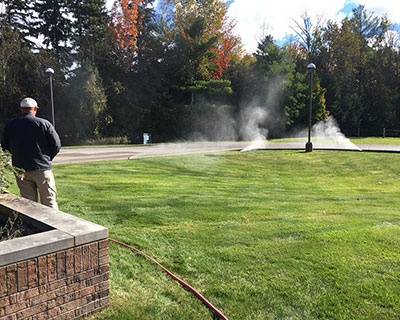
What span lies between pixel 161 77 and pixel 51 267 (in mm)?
34483

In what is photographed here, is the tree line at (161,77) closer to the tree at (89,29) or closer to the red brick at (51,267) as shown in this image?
the tree at (89,29)

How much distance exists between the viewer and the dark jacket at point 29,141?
449cm

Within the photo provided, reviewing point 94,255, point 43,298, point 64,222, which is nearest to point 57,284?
point 43,298

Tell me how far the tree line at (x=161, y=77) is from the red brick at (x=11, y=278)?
29.6 m

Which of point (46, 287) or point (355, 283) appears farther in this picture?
point (355, 283)

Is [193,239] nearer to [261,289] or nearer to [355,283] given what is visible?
[261,289]

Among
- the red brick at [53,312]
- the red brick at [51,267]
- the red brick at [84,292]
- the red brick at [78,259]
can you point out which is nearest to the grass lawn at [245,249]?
the red brick at [84,292]

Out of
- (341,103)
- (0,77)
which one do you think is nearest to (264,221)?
(0,77)

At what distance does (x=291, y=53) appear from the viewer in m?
45.0

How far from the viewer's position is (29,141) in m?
4.52

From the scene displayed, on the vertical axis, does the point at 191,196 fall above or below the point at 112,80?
below

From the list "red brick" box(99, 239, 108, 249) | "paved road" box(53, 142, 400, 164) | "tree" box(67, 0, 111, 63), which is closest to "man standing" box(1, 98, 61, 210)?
"red brick" box(99, 239, 108, 249)

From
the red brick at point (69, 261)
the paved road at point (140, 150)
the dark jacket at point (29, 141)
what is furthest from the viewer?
the paved road at point (140, 150)

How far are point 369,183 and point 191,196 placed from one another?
25.5 ft
